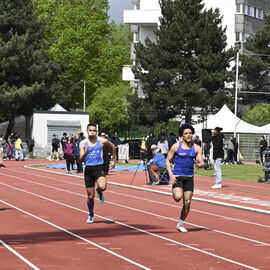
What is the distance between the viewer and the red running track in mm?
10211

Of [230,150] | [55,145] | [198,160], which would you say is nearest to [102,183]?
[198,160]

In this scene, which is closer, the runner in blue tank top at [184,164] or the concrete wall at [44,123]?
the runner in blue tank top at [184,164]

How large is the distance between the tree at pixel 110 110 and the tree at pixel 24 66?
8843 millimetres

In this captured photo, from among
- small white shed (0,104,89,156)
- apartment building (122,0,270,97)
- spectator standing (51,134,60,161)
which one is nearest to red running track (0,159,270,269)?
spectator standing (51,134,60,161)

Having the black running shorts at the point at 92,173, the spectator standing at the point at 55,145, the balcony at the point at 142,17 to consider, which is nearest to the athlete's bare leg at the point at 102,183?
the black running shorts at the point at 92,173

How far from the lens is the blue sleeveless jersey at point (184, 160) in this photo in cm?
1348

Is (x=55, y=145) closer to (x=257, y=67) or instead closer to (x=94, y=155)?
(x=257, y=67)

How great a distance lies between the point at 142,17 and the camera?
80875mm

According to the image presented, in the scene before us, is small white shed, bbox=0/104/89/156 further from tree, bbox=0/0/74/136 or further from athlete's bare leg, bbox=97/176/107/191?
athlete's bare leg, bbox=97/176/107/191

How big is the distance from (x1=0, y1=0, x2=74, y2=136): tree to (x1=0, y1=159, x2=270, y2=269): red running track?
42879 millimetres

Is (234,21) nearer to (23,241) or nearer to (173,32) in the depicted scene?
(173,32)

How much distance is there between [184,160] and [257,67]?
59.6 meters

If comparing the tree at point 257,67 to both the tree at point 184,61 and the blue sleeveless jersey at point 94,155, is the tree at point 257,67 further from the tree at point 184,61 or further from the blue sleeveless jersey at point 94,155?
the blue sleeveless jersey at point 94,155

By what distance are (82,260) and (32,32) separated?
59.4 m
